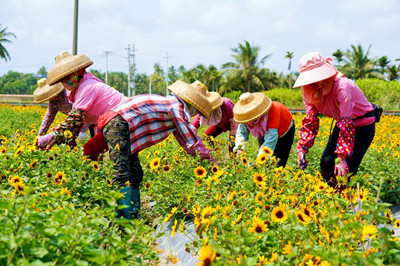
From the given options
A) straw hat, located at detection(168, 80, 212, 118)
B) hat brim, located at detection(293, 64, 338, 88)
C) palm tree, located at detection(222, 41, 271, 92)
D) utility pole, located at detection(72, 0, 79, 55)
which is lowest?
palm tree, located at detection(222, 41, 271, 92)

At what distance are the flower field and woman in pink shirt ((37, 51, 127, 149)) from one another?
170mm

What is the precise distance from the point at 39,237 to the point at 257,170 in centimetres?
179

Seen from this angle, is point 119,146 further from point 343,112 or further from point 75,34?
point 75,34

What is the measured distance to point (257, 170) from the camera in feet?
9.80

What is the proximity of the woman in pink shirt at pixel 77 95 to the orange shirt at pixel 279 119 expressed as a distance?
52.2 inches

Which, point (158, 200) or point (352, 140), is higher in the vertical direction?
point (352, 140)

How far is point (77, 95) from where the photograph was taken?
3590 mm

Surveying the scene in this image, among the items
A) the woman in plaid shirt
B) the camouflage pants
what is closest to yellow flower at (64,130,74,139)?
the woman in plaid shirt

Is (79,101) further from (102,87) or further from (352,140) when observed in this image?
(352,140)

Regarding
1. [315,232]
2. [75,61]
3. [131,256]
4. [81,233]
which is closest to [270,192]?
[315,232]

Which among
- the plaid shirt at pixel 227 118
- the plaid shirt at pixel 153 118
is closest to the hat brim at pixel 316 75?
the plaid shirt at pixel 153 118

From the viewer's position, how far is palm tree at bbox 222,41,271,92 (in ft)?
131

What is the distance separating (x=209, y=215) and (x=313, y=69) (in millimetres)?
1751

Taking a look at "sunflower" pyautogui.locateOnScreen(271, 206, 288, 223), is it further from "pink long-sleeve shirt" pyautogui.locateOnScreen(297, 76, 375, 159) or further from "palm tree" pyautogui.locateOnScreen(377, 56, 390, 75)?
"palm tree" pyautogui.locateOnScreen(377, 56, 390, 75)
